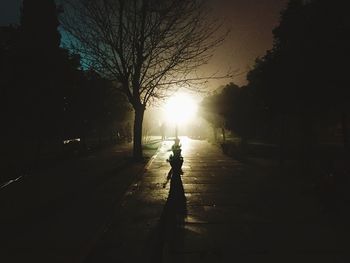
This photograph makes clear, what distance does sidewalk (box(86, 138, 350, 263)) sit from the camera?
17.9ft

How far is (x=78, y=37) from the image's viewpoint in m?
19.4

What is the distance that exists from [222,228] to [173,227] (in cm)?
99

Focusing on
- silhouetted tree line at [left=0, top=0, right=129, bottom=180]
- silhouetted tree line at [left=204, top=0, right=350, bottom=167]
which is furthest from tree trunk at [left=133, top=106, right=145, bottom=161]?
silhouetted tree line at [left=204, top=0, right=350, bottom=167]

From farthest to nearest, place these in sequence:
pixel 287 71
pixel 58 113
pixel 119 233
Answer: pixel 58 113 → pixel 287 71 → pixel 119 233

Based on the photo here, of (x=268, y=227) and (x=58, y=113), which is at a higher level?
(x=58, y=113)

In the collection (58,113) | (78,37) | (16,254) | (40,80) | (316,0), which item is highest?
(316,0)

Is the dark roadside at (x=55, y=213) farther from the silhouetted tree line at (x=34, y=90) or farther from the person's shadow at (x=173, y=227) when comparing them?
the silhouetted tree line at (x=34, y=90)

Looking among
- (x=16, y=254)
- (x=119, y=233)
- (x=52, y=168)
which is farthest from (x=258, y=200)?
(x=52, y=168)

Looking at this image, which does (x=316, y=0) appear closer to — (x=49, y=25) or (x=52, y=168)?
(x=52, y=168)

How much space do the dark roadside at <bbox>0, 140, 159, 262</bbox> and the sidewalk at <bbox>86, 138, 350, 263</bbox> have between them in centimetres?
44

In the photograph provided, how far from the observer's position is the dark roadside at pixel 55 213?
5680 millimetres

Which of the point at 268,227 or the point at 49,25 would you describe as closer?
the point at 268,227

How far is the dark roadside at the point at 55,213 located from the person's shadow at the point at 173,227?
121 cm

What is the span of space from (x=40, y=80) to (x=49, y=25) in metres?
9.06
